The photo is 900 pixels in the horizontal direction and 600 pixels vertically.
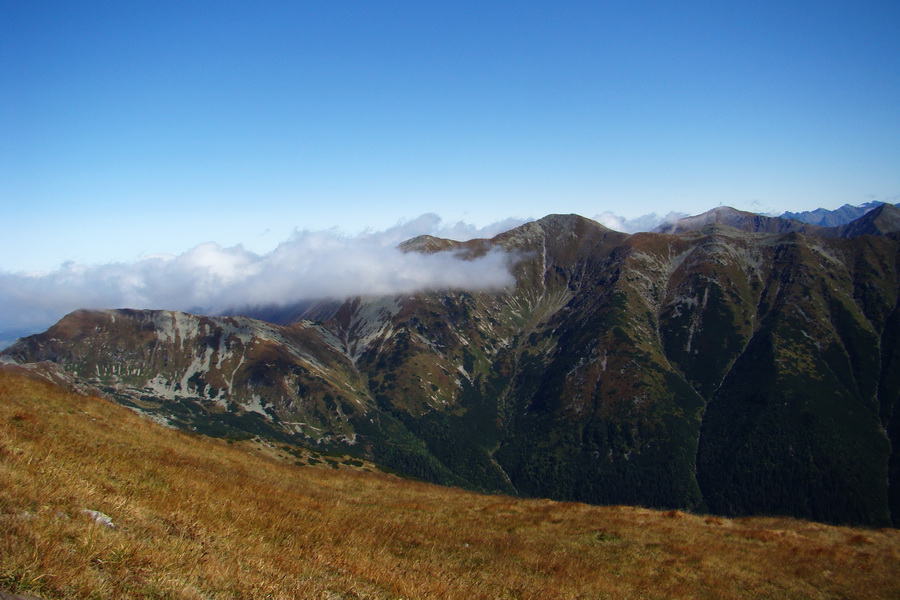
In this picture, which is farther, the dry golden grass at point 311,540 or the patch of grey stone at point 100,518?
the patch of grey stone at point 100,518

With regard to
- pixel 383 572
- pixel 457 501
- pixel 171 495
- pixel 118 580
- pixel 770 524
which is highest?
pixel 118 580

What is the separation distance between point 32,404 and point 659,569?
106 ft

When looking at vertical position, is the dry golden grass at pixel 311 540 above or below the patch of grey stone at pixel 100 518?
below

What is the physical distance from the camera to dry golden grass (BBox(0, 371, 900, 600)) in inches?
314

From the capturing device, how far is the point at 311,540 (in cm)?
1294

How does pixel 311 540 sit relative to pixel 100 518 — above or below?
below

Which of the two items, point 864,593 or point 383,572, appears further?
point 864,593

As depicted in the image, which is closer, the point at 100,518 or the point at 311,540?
the point at 100,518

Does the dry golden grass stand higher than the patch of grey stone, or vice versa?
the patch of grey stone

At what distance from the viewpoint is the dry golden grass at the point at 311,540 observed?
314 inches

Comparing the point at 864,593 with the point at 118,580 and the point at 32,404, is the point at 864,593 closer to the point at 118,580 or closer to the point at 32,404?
the point at 118,580

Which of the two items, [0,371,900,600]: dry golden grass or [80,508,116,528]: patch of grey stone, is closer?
[0,371,900,600]: dry golden grass

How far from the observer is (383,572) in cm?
1127

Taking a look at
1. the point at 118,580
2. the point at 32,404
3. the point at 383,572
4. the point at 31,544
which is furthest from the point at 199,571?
the point at 32,404
